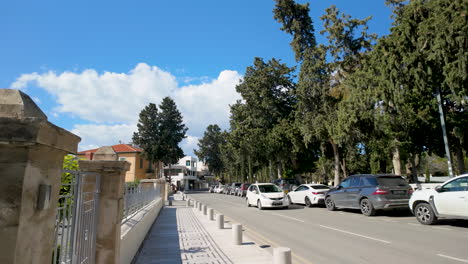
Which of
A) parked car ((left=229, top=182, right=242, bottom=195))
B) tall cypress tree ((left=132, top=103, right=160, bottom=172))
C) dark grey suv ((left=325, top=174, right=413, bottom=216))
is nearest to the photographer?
dark grey suv ((left=325, top=174, right=413, bottom=216))

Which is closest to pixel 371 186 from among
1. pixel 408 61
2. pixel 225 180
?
pixel 408 61

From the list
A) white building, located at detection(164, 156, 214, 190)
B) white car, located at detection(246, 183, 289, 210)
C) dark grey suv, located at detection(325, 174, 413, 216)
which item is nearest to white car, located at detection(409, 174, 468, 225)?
dark grey suv, located at detection(325, 174, 413, 216)

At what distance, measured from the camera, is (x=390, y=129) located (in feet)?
70.9

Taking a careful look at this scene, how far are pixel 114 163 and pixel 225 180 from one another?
96829mm

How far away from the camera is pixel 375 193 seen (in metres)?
13.1

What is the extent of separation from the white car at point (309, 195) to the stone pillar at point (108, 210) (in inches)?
606

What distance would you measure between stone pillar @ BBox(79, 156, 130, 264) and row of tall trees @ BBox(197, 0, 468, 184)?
54.9ft

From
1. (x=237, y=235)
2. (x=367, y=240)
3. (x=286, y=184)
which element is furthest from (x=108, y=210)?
(x=286, y=184)

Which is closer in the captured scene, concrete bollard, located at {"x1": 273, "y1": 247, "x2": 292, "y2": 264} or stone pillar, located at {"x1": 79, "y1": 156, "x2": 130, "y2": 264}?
stone pillar, located at {"x1": 79, "y1": 156, "x2": 130, "y2": 264}

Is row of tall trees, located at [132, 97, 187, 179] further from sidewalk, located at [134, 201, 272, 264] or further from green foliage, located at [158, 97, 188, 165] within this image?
sidewalk, located at [134, 201, 272, 264]

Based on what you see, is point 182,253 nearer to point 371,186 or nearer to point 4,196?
point 4,196

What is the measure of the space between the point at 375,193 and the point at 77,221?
12781 mm

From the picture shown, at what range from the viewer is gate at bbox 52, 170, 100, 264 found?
3.00 m

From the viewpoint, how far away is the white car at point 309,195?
59.6ft
